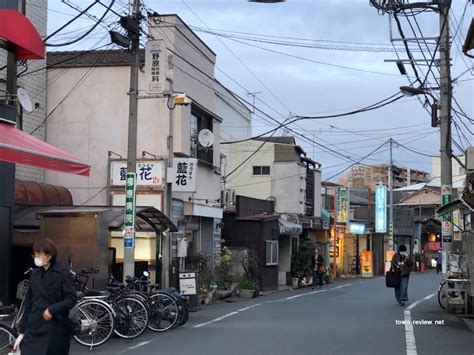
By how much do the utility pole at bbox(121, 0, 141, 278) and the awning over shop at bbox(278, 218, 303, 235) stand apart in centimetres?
1667

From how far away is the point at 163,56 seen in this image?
17.1 meters

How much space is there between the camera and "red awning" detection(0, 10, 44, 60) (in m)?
12.9

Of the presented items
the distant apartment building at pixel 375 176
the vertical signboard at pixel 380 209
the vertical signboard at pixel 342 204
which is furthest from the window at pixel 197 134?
the distant apartment building at pixel 375 176

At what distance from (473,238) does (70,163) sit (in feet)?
27.8

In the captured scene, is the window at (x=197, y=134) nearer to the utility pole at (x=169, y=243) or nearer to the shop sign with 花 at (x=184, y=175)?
the utility pole at (x=169, y=243)

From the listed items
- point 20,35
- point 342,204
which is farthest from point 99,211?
point 342,204

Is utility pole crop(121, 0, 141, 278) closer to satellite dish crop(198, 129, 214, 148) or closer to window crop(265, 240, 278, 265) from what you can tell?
satellite dish crop(198, 129, 214, 148)

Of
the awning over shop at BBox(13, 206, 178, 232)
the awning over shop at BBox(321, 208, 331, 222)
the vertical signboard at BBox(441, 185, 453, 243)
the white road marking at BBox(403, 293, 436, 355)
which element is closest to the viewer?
the white road marking at BBox(403, 293, 436, 355)

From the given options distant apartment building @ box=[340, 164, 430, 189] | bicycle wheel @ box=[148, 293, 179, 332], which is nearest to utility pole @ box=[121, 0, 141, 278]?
bicycle wheel @ box=[148, 293, 179, 332]

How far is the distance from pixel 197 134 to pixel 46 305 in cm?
1643

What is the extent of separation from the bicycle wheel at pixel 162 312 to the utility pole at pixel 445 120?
325 inches

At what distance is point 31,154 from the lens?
10.4 m

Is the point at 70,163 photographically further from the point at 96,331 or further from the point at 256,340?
the point at 256,340

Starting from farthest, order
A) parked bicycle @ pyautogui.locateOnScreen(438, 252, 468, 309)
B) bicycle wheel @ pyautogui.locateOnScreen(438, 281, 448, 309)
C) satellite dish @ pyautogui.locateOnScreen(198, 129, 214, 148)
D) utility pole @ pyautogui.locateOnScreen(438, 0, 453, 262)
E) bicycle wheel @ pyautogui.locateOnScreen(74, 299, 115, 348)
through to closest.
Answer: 1. satellite dish @ pyautogui.locateOnScreen(198, 129, 214, 148)
2. utility pole @ pyautogui.locateOnScreen(438, 0, 453, 262)
3. bicycle wheel @ pyautogui.locateOnScreen(438, 281, 448, 309)
4. parked bicycle @ pyautogui.locateOnScreen(438, 252, 468, 309)
5. bicycle wheel @ pyautogui.locateOnScreen(74, 299, 115, 348)
